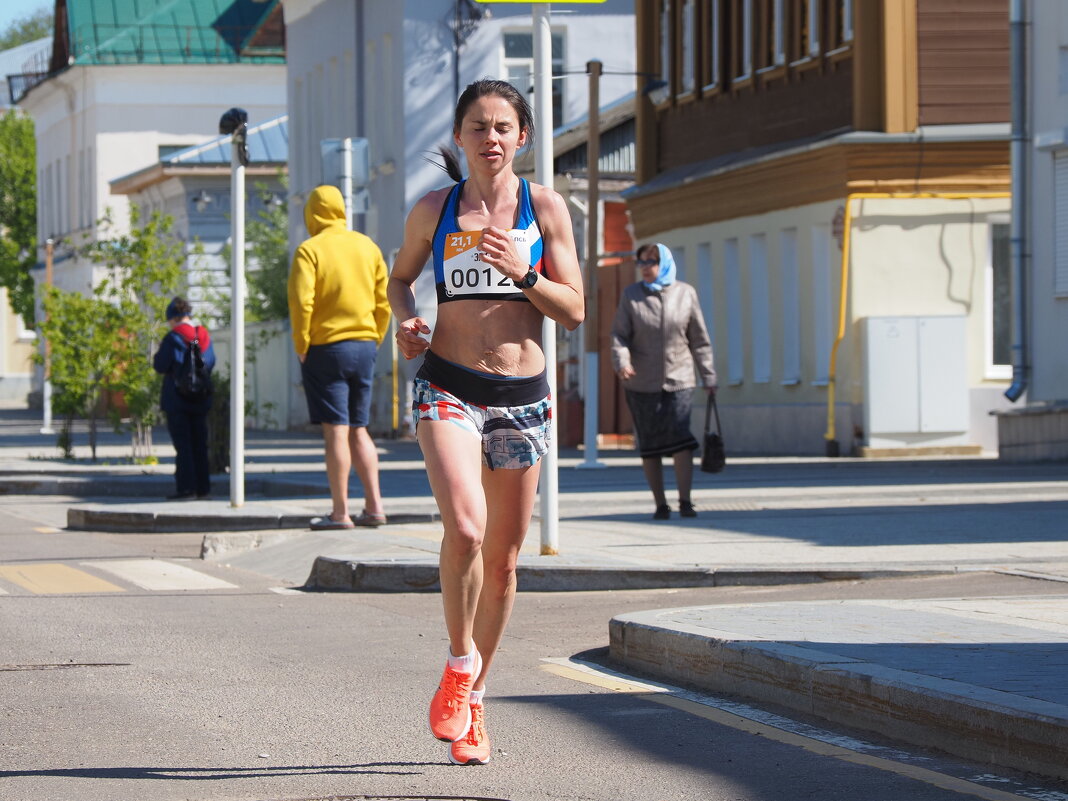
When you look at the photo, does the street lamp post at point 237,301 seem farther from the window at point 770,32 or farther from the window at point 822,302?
the window at point 770,32

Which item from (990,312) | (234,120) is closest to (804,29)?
(990,312)

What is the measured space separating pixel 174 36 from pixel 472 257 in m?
63.5

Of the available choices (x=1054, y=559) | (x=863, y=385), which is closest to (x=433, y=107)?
(x=863, y=385)

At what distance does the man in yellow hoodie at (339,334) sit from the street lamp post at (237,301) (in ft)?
6.07

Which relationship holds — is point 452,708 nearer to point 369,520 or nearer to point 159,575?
point 159,575

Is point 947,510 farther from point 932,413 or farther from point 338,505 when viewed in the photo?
point 932,413

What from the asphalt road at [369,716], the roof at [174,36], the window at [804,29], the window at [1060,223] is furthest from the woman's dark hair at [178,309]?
the roof at [174,36]

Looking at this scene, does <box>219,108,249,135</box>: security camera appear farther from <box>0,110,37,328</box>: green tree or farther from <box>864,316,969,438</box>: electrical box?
<box>0,110,37,328</box>: green tree

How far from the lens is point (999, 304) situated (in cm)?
2619

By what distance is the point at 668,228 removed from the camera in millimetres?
32000

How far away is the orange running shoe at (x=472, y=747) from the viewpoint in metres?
6.09

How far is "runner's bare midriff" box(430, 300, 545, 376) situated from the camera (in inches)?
247

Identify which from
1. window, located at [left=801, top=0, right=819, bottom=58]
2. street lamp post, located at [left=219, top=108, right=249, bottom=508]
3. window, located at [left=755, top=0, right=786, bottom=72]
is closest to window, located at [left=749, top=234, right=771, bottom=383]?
window, located at [left=755, top=0, right=786, bottom=72]

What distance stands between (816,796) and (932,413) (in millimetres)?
19814
